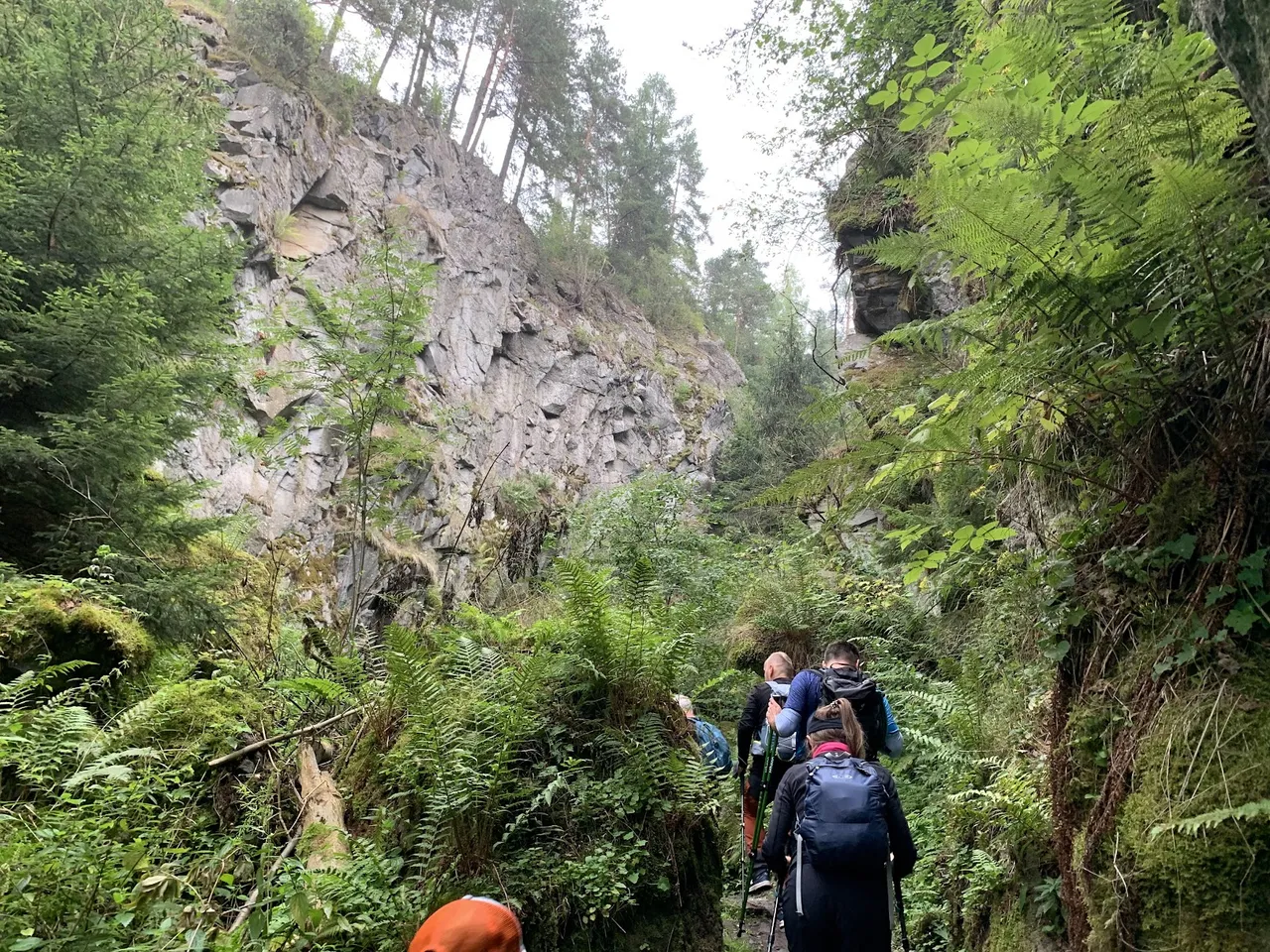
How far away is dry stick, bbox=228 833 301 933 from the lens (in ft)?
9.12

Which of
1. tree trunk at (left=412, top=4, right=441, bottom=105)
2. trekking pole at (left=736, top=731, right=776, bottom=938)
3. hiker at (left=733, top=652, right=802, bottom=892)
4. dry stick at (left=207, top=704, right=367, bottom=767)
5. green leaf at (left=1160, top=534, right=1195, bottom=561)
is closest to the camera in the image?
green leaf at (left=1160, top=534, right=1195, bottom=561)

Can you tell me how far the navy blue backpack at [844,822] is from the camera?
10.5 ft

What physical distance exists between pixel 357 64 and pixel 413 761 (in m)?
25.7

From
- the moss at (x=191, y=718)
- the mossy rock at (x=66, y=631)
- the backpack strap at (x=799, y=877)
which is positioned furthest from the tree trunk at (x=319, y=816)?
the backpack strap at (x=799, y=877)

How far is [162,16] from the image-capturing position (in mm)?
7234

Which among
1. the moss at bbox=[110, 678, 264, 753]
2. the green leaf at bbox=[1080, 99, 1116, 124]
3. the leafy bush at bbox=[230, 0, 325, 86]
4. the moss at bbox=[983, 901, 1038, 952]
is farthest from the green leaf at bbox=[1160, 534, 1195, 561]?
the leafy bush at bbox=[230, 0, 325, 86]

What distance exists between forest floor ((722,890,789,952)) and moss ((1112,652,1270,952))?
3.11m

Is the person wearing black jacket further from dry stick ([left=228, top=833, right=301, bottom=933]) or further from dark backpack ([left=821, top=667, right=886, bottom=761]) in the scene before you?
dry stick ([left=228, top=833, right=301, bottom=933])

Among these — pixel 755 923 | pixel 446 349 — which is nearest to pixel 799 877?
pixel 755 923

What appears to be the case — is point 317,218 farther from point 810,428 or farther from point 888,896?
point 888,896

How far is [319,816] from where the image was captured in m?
3.67

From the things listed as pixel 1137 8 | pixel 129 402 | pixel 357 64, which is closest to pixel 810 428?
pixel 1137 8

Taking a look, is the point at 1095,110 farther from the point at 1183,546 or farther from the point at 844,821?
the point at 844,821

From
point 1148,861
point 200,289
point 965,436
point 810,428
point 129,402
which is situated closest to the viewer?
point 1148,861
